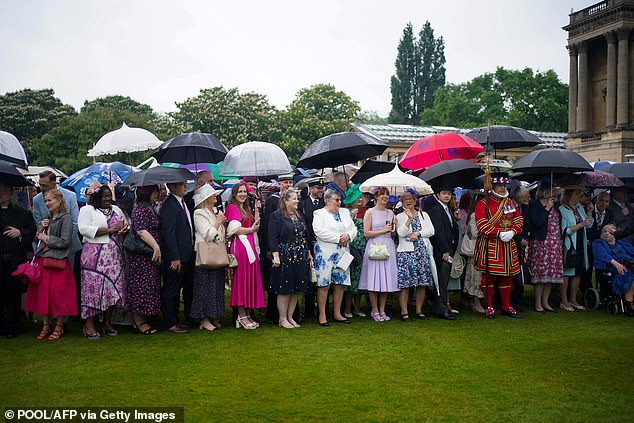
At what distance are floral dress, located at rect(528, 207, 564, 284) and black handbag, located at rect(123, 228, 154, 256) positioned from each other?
5.80 metres

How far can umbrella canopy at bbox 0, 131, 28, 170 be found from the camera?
28.7 ft

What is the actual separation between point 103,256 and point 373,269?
3659 millimetres

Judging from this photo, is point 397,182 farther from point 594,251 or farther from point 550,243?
point 594,251

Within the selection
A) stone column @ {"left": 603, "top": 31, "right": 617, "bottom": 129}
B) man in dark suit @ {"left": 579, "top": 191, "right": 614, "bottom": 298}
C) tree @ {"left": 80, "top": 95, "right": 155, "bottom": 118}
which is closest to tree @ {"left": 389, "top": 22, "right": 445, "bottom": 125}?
stone column @ {"left": 603, "top": 31, "right": 617, "bottom": 129}

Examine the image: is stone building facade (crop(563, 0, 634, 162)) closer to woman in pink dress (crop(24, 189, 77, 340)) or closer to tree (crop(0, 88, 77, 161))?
tree (crop(0, 88, 77, 161))

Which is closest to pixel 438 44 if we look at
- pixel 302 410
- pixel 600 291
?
pixel 600 291

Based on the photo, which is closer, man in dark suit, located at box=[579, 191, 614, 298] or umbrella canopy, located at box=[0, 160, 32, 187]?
umbrella canopy, located at box=[0, 160, 32, 187]

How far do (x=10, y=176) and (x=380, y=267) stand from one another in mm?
5040

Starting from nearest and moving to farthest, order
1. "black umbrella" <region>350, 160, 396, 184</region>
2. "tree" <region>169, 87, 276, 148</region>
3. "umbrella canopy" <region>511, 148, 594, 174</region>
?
1. "umbrella canopy" <region>511, 148, 594, 174</region>
2. "black umbrella" <region>350, 160, 396, 184</region>
3. "tree" <region>169, 87, 276, 148</region>

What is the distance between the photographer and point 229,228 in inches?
335

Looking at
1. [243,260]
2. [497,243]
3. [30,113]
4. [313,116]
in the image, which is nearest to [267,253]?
[243,260]

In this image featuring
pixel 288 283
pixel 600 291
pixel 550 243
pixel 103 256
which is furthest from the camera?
pixel 600 291

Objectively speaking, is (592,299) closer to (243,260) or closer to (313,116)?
(243,260)

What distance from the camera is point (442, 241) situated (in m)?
9.32
